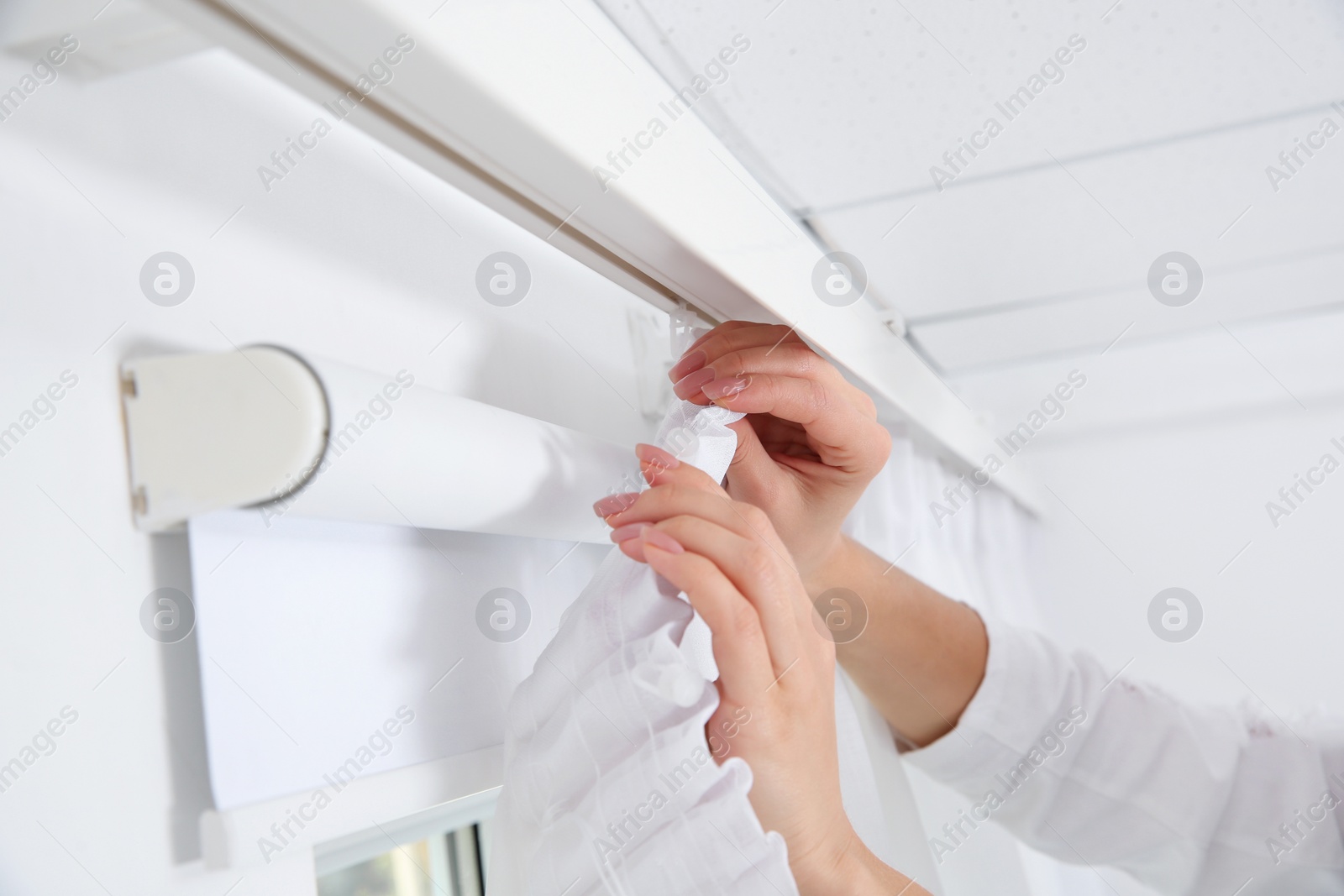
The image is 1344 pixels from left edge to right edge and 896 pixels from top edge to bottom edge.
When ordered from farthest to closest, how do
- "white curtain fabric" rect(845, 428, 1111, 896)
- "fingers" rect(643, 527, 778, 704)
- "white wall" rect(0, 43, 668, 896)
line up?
1. "white curtain fabric" rect(845, 428, 1111, 896)
2. "fingers" rect(643, 527, 778, 704)
3. "white wall" rect(0, 43, 668, 896)

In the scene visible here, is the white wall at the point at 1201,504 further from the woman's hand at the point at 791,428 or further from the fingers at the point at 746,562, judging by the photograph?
the fingers at the point at 746,562

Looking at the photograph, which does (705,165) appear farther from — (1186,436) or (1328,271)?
(1186,436)

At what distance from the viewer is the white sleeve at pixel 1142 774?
829 mm

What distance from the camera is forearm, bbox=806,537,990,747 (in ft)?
2.56

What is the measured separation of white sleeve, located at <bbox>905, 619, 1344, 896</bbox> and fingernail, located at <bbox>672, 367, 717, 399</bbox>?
56 centimetres

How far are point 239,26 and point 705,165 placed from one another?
238mm

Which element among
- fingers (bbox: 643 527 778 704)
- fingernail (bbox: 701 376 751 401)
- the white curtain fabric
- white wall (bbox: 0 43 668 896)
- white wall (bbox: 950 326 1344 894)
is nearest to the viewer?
white wall (bbox: 0 43 668 896)

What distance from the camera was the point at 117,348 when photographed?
0.30 m

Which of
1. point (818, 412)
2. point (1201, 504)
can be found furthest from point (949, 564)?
point (1201, 504)

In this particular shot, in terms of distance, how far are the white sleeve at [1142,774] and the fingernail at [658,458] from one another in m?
0.59

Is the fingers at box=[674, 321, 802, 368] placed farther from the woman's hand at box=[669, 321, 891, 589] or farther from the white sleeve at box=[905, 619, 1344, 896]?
the white sleeve at box=[905, 619, 1344, 896]

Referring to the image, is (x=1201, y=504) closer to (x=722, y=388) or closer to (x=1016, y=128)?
(x=1016, y=128)

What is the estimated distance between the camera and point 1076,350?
182cm

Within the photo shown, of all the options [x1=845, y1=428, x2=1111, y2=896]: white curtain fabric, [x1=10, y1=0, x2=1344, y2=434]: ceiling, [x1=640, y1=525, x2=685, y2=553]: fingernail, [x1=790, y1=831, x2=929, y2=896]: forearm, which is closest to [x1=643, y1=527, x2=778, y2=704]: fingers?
[x1=640, y1=525, x2=685, y2=553]: fingernail
